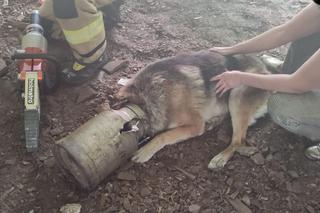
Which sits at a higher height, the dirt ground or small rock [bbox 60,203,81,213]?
the dirt ground

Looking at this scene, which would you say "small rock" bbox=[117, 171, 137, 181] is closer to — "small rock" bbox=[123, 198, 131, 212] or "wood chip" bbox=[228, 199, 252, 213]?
"small rock" bbox=[123, 198, 131, 212]

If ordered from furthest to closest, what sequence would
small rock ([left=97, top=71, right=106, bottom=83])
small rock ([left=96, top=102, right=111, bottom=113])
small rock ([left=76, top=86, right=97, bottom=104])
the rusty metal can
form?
small rock ([left=97, top=71, right=106, bottom=83]) < small rock ([left=76, top=86, right=97, bottom=104]) < small rock ([left=96, top=102, right=111, bottom=113]) < the rusty metal can

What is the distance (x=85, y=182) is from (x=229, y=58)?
1694 mm

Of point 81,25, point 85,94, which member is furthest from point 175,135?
point 81,25

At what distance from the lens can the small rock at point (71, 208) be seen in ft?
9.59

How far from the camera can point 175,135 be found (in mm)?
3465

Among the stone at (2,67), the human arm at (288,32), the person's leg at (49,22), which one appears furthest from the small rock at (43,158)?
the human arm at (288,32)

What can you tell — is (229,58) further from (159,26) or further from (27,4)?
(27,4)

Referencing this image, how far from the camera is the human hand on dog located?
10.7 ft

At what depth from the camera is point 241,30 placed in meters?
4.87

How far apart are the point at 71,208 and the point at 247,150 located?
150 centimetres

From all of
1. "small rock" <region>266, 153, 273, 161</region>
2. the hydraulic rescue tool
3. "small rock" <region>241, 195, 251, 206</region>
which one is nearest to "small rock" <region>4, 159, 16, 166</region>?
the hydraulic rescue tool

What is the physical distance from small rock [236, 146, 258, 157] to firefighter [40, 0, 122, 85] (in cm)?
159

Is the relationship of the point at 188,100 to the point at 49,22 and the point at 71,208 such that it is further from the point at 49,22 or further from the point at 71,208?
the point at 49,22
